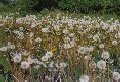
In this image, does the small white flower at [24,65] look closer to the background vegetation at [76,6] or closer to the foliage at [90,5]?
the background vegetation at [76,6]

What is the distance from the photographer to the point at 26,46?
8.91 m

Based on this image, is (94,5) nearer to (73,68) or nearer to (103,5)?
(103,5)

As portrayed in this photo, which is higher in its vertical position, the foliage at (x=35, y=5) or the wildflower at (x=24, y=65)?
the wildflower at (x=24, y=65)

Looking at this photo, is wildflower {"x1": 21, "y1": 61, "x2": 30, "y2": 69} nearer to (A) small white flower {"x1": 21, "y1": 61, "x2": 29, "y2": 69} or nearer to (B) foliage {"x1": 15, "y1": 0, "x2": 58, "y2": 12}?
(A) small white flower {"x1": 21, "y1": 61, "x2": 29, "y2": 69}

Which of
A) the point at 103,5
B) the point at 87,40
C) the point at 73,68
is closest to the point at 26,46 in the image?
the point at 87,40

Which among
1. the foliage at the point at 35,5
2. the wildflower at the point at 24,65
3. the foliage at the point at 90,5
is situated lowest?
the foliage at the point at 35,5

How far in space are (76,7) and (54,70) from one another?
16961mm

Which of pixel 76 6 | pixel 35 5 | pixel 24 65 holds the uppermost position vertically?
pixel 24 65

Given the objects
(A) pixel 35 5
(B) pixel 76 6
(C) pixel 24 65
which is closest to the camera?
(C) pixel 24 65

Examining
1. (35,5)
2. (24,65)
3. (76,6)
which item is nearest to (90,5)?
(76,6)

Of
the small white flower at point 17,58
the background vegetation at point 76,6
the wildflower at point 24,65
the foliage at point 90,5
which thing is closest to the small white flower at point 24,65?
the wildflower at point 24,65

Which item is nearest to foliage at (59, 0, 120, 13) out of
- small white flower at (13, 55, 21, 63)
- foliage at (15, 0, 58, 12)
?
foliage at (15, 0, 58, 12)

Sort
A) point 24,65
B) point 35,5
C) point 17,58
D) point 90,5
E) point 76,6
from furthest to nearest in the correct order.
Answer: point 35,5, point 76,6, point 90,5, point 17,58, point 24,65

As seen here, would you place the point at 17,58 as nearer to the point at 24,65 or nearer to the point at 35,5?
the point at 24,65
